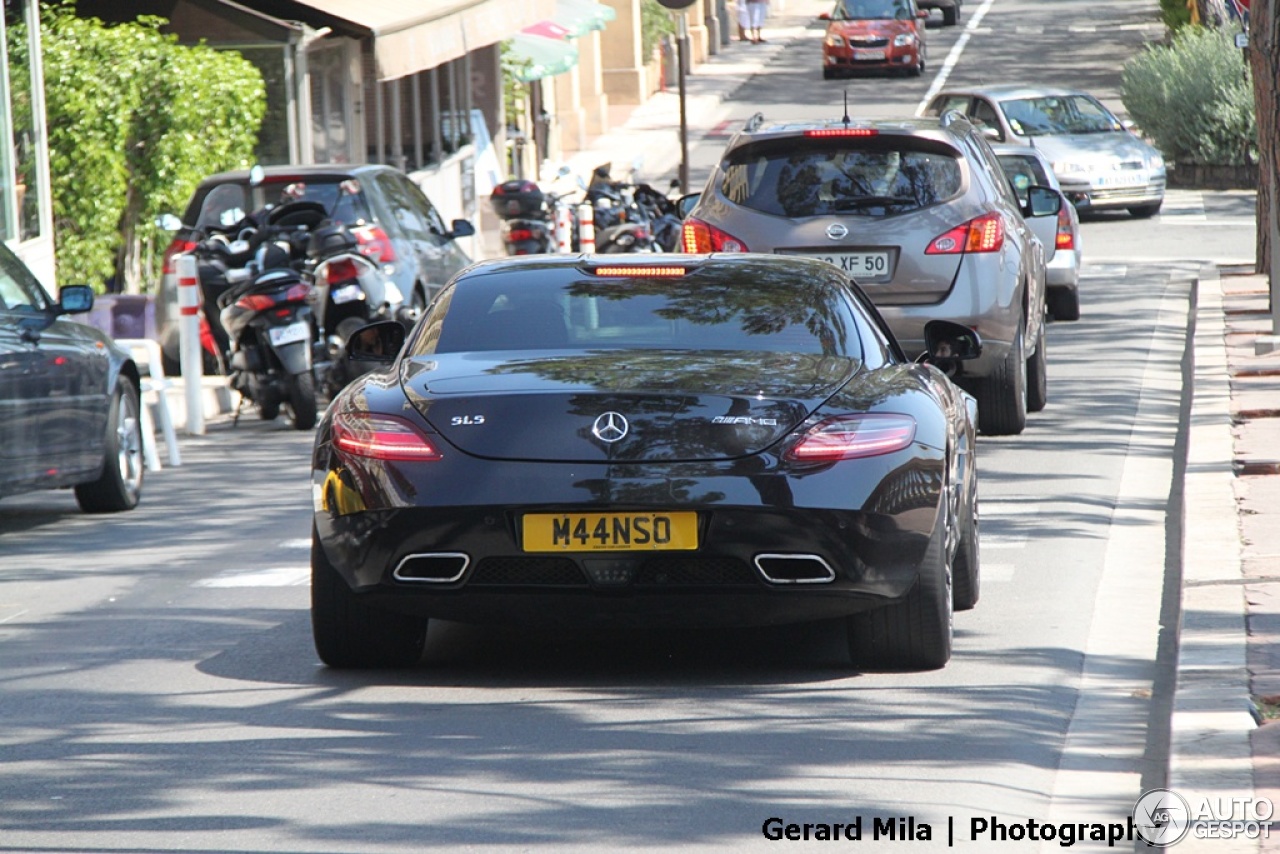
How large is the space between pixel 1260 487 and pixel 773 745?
4.43 meters

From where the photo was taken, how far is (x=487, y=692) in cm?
687

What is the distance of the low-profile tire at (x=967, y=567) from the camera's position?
7.88m

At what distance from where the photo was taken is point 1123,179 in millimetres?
28344

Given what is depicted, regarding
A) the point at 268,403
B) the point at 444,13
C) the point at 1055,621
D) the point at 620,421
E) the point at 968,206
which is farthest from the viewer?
the point at 444,13

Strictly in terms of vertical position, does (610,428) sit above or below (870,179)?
below

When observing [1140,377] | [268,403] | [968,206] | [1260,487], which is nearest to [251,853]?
[1260,487]

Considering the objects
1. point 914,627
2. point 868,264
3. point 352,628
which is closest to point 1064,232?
point 868,264

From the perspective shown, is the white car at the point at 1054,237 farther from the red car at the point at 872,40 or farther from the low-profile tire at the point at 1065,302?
the red car at the point at 872,40

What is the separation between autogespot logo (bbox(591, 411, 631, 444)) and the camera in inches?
258

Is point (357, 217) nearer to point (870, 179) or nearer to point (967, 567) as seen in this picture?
point (870, 179)

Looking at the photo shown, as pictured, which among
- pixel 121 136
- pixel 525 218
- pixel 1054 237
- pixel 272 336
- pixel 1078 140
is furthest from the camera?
pixel 1078 140

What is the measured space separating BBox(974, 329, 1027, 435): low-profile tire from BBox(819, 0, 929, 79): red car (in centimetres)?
3990

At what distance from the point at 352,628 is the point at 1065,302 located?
43.0ft

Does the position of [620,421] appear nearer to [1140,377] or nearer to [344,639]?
[344,639]
